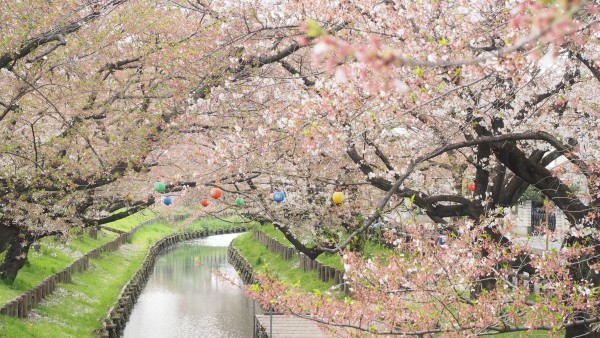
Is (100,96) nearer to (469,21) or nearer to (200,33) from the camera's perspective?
(200,33)

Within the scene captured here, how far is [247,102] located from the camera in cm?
1239

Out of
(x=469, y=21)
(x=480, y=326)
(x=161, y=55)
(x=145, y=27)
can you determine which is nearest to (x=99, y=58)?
(x=145, y=27)

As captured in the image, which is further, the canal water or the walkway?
the canal water

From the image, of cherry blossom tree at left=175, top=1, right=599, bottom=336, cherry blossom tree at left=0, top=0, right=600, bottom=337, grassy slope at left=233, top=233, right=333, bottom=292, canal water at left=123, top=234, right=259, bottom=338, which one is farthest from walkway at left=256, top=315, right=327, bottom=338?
cherry blossom tree at left=175, top=1, right=599, bottom=336

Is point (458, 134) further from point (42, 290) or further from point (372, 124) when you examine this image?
point (42, 290)

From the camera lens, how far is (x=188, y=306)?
2647 centimetres

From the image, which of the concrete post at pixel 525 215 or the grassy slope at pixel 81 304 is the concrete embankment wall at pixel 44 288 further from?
the concrete post at pixel 525 215

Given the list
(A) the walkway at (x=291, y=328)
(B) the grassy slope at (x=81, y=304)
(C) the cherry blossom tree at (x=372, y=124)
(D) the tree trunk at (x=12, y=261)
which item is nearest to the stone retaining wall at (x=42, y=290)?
(B) the grassy slope at (x=81, y=304)

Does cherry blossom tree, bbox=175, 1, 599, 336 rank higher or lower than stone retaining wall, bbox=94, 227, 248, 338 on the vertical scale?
higher

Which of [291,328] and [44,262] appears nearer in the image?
[291,328]

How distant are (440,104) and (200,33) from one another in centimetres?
417

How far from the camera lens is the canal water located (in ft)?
71.8

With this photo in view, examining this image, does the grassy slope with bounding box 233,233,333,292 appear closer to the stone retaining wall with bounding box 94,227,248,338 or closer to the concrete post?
the stone retaining wall with bounding box 94,227,248,338

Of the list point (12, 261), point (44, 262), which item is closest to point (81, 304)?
point (12, 261)
